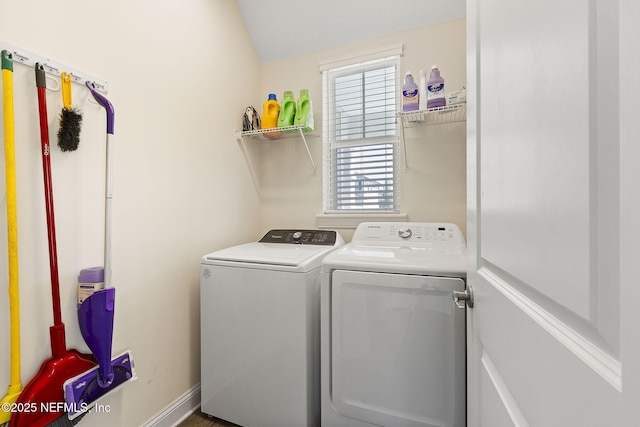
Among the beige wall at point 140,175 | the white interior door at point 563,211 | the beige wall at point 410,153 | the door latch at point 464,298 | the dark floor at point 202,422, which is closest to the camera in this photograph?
the white interior door at point 563,211

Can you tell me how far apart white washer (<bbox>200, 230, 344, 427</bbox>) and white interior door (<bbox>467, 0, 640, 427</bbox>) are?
907mm

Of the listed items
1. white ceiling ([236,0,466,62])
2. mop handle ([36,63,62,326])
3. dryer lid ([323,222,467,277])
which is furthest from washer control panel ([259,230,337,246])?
white ceiling ([236,0,466,62])

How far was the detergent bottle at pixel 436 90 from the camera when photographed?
168 centimetres

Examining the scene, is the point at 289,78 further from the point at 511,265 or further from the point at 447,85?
the point at 511,265

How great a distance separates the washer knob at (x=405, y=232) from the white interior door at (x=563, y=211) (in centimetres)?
111

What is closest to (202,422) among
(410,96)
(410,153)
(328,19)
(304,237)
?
(304,237)

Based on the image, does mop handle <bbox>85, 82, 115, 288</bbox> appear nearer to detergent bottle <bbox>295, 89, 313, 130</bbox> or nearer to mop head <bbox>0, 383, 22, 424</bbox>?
mop head <bbox>0, 383, 22, 424</bbox>

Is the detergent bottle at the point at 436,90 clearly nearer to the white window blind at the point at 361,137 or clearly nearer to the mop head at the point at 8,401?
the white window blind at the point at 361,137

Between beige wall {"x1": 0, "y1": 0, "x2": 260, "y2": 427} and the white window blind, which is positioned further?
the white window blind

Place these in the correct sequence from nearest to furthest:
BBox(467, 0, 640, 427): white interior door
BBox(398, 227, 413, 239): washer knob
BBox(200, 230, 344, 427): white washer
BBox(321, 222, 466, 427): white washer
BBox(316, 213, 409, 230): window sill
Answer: BBox(467, 0, 640, 427): white interior door < BBox(321, 222, 466, 427): white washer < BBox(200, 230, 344, 427): white washer < BBox(398, 227, 413, 239): washer knob < BBox(316, 213, 409, 230): window sill

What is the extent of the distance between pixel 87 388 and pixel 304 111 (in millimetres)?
1908

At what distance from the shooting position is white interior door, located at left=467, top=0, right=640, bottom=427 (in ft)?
0.85

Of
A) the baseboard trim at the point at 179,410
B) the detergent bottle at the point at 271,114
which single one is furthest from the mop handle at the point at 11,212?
the detergent bottle at the point at 271,114

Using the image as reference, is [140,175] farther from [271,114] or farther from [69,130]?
[271,114]
